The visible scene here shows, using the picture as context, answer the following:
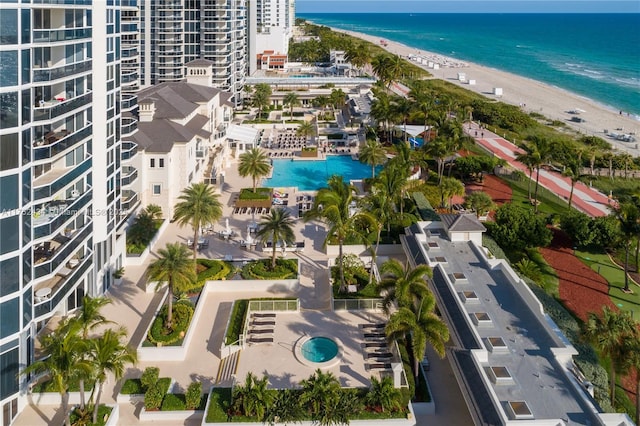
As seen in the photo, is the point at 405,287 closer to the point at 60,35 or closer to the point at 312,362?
the point at 312,362

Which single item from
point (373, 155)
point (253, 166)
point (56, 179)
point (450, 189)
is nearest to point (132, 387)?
point (56, 179)

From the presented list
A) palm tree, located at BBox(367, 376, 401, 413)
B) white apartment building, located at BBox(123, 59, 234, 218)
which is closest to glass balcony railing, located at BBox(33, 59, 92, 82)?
white apartment building, located at BBox(123, 59, 234, 218)

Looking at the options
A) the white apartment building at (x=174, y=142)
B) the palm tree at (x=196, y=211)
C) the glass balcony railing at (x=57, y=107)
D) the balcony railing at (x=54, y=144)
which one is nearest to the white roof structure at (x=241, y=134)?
the white apartment building at (x=174, y=142)

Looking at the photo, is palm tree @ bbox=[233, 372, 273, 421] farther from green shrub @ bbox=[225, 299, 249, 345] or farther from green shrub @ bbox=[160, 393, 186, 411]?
green shrub @ bbox=[225, 299, 249, 345]

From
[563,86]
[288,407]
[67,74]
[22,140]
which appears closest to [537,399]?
[288,407]

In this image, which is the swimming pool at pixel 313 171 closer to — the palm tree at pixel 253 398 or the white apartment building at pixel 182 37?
the white apartment building at pixel 182 37

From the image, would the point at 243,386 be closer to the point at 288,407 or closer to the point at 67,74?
the point at 288,407
